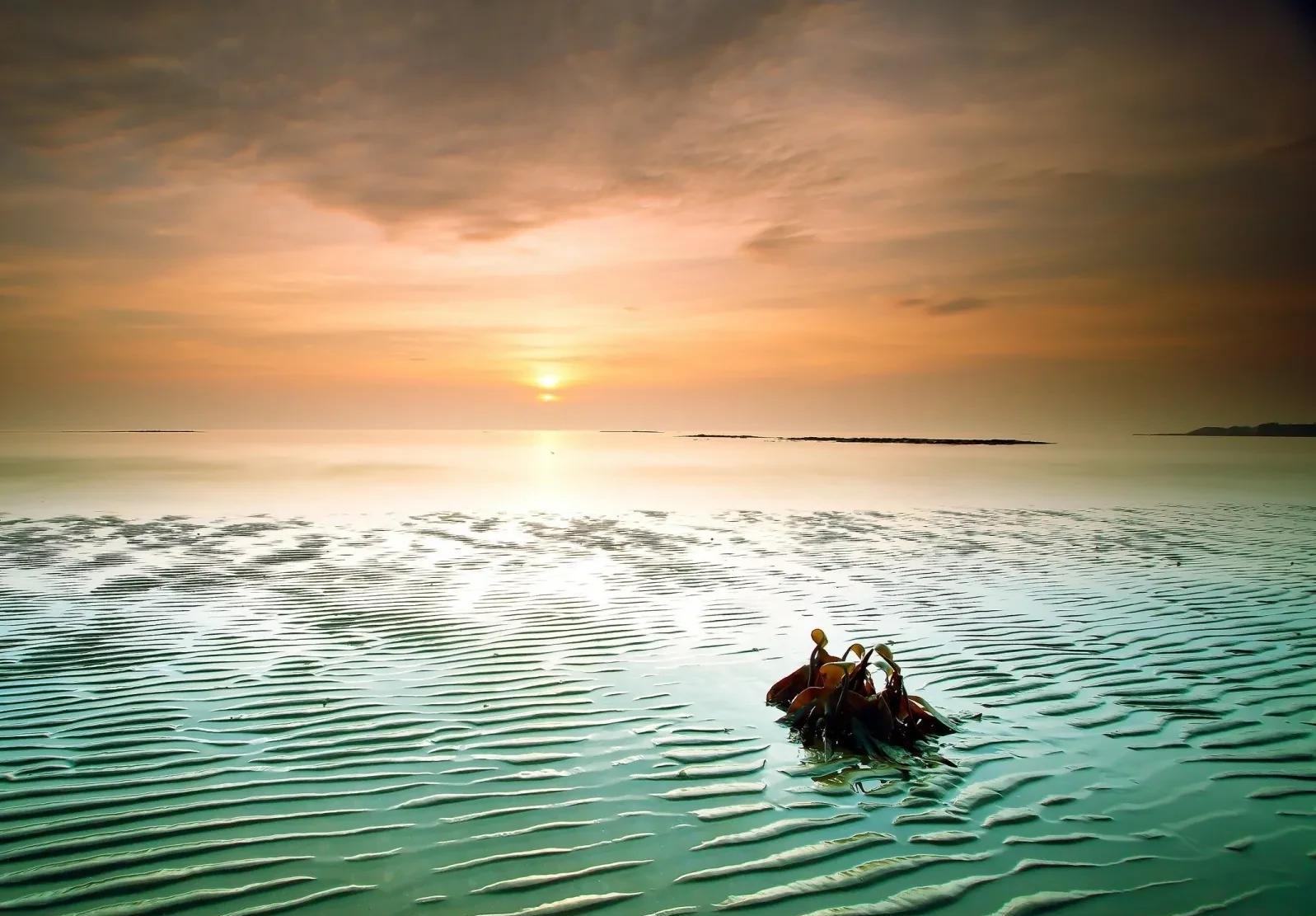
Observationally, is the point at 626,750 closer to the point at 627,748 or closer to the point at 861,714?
the point at 627,748

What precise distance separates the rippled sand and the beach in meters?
0.03

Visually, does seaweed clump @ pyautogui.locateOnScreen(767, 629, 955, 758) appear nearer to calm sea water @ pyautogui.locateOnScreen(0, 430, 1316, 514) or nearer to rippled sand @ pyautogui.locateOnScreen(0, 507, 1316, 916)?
rippled sand @ pyautogui.locateOnScreen(0, 507, 1316, 916)

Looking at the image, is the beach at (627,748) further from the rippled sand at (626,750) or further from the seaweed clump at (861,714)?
the seaweed clump at (861,714)

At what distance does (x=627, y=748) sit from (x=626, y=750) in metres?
0.05

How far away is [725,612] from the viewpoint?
10430 millimetres

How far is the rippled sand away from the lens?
4016mm

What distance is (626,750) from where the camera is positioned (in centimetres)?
575

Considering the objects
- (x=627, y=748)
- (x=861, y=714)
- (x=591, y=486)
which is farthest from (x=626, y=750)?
(x=591, y=486)

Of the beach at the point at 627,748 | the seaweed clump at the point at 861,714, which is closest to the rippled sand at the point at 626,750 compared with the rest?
the beach at the point at 627,748

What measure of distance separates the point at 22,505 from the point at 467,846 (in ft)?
83.3

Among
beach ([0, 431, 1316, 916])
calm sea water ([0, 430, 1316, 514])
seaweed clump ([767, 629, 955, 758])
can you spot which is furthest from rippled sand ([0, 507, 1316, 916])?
calm sea water ([0, 430, 1316, 514])

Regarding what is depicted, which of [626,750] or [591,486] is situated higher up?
[591,486]

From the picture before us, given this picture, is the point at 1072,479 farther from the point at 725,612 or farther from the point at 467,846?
the point at 467,846

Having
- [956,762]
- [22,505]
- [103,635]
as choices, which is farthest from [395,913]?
[22,505]
